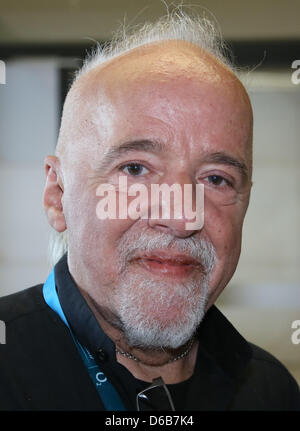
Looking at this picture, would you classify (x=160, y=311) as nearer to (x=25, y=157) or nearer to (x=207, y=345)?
(x=207, y=345)

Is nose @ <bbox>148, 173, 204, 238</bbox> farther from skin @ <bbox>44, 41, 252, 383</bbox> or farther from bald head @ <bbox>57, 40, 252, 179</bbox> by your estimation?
bald head @ <bbox>57, 40, 252, 179</bbox>

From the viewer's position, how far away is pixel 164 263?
2.29 feet

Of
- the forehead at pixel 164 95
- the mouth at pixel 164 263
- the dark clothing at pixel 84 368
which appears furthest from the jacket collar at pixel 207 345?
the forehead at pixel 164 95

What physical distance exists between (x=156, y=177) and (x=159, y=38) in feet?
0.77

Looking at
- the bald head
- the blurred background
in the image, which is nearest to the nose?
the bald head

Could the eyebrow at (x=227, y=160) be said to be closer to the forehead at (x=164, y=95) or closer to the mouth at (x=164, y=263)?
the forehead at (x=164, y=95)

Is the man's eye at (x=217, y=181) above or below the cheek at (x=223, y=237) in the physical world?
above

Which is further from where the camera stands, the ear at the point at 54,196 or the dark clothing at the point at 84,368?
the ear at the point at 54,196

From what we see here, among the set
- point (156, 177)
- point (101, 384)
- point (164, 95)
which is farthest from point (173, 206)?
point (101, 384)

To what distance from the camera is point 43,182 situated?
2.72ft

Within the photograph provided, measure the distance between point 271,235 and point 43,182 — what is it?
0.39 m

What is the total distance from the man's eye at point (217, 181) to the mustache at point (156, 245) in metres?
0.09

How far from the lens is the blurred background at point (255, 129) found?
2.78 ft

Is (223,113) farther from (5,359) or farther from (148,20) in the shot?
(5,359)
